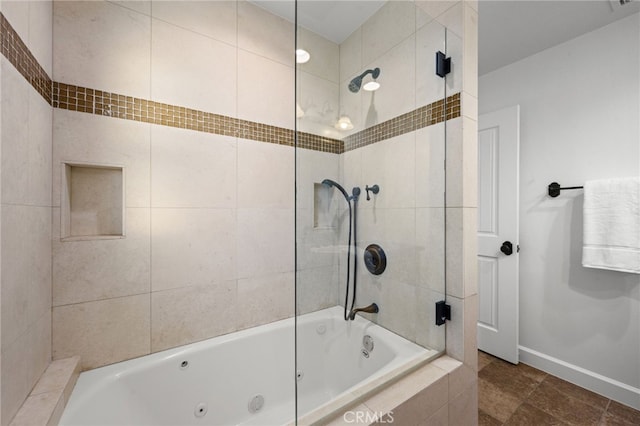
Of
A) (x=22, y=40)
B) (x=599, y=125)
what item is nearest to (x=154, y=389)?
(x=22, y=40)

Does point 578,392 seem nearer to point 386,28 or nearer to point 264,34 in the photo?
point 386,28

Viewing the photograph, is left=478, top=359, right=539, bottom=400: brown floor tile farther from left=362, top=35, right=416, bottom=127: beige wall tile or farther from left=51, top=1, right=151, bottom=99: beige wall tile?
left=51, top=1, right=151, bottom=99: beige wall tile

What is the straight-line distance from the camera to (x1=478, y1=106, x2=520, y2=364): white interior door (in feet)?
7.01

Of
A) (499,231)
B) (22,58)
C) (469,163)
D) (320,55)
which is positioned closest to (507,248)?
(499,231)

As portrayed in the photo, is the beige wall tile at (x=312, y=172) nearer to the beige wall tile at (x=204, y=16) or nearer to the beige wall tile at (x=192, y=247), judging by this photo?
the beige wall tile at (x=192, y=247)

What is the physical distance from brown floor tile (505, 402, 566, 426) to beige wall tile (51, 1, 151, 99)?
2809 mm

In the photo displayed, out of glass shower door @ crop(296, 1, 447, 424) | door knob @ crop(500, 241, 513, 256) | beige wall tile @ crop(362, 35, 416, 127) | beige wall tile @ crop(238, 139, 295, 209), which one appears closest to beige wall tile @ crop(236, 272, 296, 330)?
beige wall tile @ crop(238, 139, 295, 209)

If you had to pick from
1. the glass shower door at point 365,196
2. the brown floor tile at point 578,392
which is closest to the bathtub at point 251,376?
the glass shower door at point 365,196

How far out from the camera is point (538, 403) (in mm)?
1733

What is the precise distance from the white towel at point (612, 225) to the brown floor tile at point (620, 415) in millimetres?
875

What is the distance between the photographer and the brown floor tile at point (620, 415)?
157 centimetres

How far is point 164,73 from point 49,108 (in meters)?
0.52

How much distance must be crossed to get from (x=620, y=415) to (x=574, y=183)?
1.50 meters

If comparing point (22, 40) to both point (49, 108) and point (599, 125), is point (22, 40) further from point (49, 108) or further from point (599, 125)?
point (599, 125)
